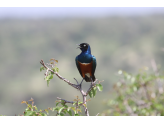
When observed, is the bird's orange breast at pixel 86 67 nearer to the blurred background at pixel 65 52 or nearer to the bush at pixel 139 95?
the bush at pixel 139 95

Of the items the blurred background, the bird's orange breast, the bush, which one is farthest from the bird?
the blurred background

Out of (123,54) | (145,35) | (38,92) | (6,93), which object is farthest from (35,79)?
(145,35)

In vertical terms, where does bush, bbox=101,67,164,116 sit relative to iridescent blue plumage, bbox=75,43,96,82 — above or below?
below

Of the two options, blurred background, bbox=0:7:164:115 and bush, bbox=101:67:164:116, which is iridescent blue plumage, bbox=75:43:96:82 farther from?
blurred background, bbox=0:7:164:115

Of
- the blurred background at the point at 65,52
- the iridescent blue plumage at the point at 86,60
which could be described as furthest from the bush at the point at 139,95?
the blurred background at the point at 65,52

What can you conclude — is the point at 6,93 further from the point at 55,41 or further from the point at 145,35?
the point at 145,35

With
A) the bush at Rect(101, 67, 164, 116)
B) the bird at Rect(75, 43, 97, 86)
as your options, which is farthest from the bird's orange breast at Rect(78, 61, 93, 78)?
the bush at Rect(101, 67, 164, 116)

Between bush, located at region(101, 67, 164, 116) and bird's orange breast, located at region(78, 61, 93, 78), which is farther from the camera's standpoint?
bush, located at region(101, 67, 164, 116)

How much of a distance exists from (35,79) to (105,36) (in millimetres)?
43424

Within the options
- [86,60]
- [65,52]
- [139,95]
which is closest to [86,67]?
[86,60]

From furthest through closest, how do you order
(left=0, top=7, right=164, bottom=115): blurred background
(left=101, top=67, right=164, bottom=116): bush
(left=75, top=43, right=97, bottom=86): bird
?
(left=0, top=7, right=164, bottom=115): blurred background → (left=101, top=67, right=164, bottom=116): bush → (left=75, top=43, right=97, bottom=86): bird

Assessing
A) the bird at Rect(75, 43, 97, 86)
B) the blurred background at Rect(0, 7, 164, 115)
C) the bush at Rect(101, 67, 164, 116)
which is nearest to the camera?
the bird at Rect(75, 43, 97, 86)

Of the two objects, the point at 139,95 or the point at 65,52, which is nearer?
the point at 139,95

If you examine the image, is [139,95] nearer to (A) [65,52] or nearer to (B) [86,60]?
(B) [86,60]
